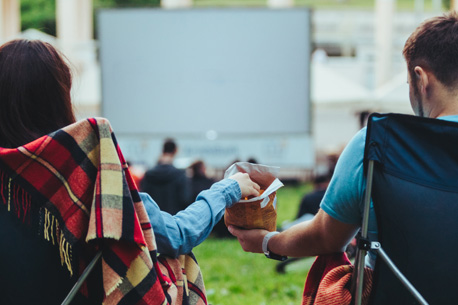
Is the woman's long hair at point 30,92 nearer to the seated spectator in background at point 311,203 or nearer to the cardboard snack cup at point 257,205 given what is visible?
the cardboard snack cup at point 257,205

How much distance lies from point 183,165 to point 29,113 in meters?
8.55

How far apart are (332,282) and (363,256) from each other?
185 millimetres

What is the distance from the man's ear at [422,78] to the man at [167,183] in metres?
6.58

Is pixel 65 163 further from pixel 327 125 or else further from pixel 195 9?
pixel 327 125

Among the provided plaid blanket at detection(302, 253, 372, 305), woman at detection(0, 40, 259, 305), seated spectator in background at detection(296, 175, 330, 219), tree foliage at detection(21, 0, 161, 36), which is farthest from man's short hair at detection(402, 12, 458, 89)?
tree foliage at detection(21, 0, 161, 36)

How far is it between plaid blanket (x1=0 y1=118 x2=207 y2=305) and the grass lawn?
361cm

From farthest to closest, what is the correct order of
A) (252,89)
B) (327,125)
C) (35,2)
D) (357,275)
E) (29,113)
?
1. (35,2)
2. (327,125)
3. (252,89)
4. (357,275)
5. (29,113)

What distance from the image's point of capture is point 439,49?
1.90 metres

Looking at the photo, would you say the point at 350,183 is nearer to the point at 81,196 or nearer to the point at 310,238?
the point at 310,238

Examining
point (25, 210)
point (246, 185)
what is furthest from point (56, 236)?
point (246, 185)

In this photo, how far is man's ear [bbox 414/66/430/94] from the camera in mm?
1925

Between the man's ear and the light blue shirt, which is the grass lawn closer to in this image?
the light blue shirt

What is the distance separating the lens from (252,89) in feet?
33.0

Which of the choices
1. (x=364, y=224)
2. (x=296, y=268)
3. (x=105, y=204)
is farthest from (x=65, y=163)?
(x=296, y=268)
